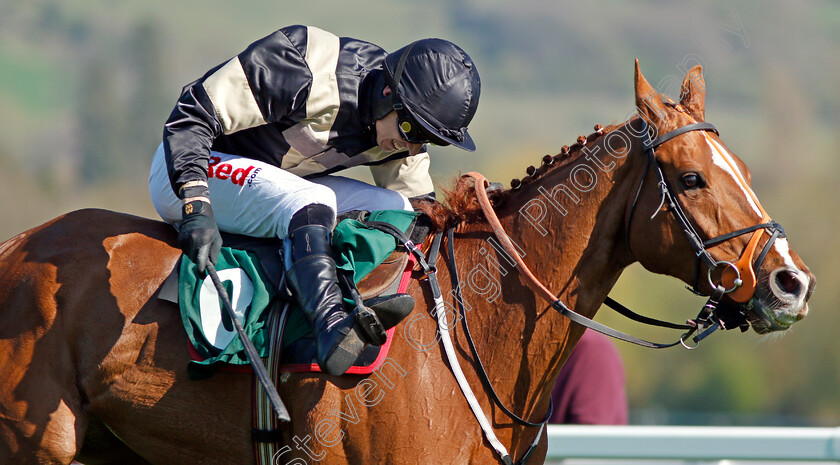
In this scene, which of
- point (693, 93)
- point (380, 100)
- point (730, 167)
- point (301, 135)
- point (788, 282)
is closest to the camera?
point (788, 282)

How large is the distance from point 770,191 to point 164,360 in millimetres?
14543

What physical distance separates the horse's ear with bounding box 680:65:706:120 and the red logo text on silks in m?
1.69

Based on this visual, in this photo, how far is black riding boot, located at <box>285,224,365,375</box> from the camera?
104 inches

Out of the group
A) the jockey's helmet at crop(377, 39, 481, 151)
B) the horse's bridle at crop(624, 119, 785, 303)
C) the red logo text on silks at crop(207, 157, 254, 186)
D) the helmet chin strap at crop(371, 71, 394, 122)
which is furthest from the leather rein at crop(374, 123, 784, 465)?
the red logo text on silks at crop(207, 157, 254, 186)

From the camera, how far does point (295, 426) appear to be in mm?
2836

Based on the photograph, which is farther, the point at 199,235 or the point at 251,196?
the point at 251,196

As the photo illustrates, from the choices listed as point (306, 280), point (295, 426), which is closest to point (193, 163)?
point (306, 280)

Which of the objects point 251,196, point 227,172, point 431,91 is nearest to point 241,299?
point 251,196

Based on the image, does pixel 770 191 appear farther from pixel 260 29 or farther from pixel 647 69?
pixel 260 29

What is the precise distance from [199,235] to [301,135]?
27.0 inches

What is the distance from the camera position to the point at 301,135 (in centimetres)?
329

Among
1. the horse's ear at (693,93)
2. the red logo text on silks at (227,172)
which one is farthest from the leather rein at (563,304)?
the red logo text on silks at (227,172)

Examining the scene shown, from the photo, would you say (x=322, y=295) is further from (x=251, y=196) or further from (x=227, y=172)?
(x=227, y=172)

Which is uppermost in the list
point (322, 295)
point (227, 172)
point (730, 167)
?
point (730, 167)
